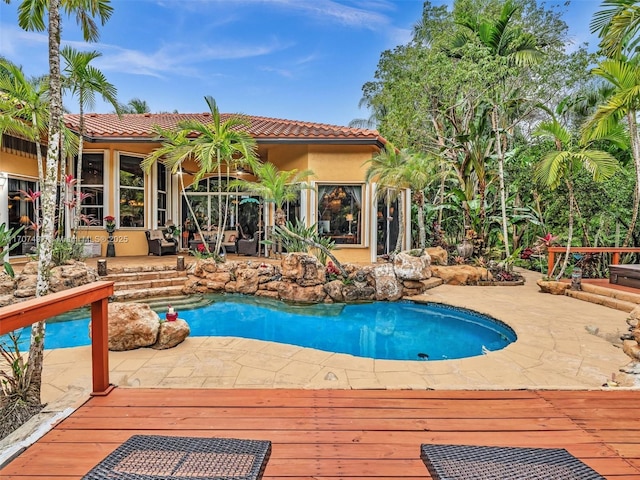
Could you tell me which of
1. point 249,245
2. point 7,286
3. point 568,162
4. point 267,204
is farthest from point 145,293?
point 568,162

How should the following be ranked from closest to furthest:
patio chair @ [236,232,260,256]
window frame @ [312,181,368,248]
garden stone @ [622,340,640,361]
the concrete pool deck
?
the concrete pool deck < garden stone @ [622,340,640,361] < window frame @ [312,181,368,248] < patio chair @ [236,232,260,256]

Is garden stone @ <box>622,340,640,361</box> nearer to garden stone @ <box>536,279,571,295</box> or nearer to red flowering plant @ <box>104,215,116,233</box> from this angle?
garden stone @ <box>536,279,571,295</box>

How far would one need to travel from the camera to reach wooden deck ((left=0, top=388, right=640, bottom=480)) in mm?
1954

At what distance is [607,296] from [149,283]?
10.7 meters

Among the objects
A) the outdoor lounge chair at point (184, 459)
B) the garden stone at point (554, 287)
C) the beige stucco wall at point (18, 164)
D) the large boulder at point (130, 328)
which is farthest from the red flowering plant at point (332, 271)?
the beige stucco wall at point (18, 164)

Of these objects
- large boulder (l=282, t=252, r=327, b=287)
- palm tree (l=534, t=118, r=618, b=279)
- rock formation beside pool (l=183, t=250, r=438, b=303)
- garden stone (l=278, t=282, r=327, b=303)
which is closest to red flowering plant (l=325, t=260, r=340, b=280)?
rock formation beside pool (l=183, t=250, r=438, b=303)

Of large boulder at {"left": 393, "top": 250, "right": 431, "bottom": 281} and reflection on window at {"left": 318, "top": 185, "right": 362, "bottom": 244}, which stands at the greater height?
reflection on window at {"left": 318, "top": 185, "right": 362, "bottom": 244}

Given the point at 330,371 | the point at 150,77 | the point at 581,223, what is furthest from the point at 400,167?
the point at 150,77

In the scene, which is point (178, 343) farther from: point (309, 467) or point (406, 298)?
point (406, 298)

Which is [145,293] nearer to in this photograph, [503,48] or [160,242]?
[160,242]

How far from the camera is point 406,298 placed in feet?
26.6

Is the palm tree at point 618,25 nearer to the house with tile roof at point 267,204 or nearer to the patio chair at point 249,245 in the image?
the house with tile roof at point 267,204

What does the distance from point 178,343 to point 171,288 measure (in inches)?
154

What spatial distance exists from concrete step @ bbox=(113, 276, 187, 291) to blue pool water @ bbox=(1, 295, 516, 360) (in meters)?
1.32
